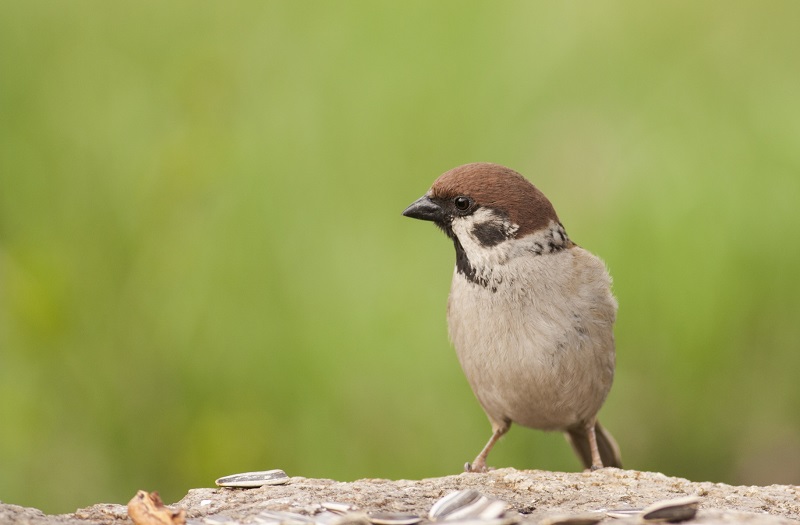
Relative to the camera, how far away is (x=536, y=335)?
3.25 m

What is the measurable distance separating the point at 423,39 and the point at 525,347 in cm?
218

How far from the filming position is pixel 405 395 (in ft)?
13.3

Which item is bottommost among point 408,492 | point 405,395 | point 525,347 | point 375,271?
point 408,492

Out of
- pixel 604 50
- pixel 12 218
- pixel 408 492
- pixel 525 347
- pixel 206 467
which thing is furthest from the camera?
pixel 604 50

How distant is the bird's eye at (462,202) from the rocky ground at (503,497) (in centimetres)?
80

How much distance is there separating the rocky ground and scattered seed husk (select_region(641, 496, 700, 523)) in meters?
0.02

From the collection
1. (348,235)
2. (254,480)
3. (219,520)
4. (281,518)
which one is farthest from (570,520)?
(348,235)

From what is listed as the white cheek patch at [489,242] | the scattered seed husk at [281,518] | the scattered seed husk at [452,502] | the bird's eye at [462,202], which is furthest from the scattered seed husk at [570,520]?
the bird's eye at [462,202]

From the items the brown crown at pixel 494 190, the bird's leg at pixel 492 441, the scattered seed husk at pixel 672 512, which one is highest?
the brown crown at pixel 494 190

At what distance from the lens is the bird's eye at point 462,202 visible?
10.8ft

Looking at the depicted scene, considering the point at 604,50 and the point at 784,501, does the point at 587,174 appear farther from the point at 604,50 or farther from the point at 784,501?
the point at 784,501

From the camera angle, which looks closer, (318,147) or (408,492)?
(408,492)

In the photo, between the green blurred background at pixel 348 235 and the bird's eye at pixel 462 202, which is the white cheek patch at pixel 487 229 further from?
the green blurred background at pixel 348 235

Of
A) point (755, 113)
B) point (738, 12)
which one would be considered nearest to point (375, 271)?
point (755, 113)
